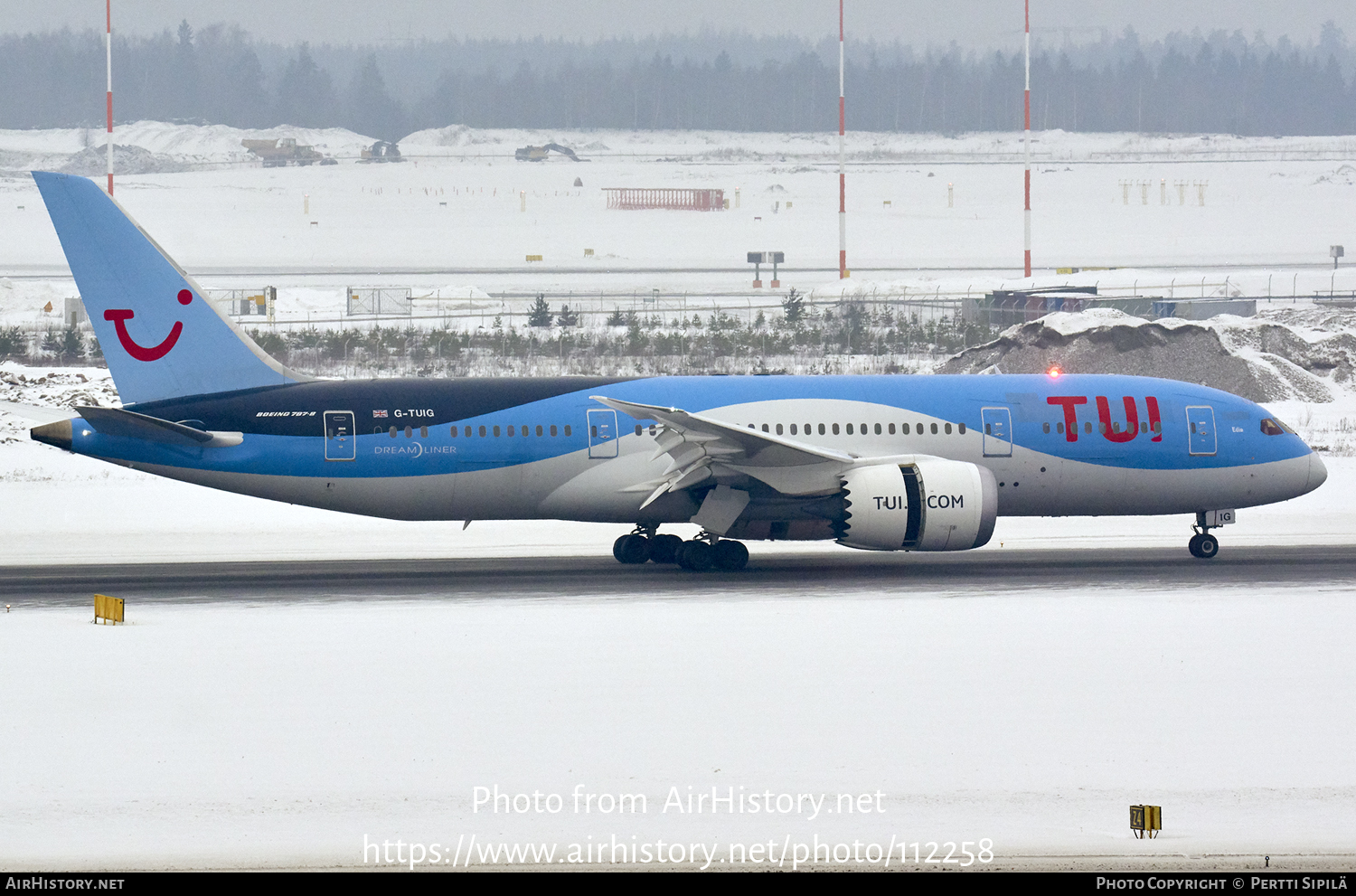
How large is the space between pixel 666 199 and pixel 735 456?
379 feet

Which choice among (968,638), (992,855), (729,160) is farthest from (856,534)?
(729,160)

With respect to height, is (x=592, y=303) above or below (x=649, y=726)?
above

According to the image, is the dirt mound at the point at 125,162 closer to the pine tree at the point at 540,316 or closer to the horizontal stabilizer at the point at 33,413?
the pine tree at the point at 540,316

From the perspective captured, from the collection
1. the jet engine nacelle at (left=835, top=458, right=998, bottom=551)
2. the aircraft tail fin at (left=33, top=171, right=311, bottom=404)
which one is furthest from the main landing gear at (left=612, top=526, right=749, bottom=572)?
the aircraft tail fin at (left=33, top=171, right=311, bottom=404)

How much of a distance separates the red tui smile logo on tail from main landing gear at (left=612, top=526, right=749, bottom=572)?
8645 mm

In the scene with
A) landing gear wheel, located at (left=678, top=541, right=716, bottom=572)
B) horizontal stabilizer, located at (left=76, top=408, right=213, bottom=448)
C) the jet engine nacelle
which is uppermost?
horizontal stabilizer, located at (left=76, top=408, right=213, bottom=448)

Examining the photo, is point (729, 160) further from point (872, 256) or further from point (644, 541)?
point (644, 541)

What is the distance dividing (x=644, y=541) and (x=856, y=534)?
4162 millimetres

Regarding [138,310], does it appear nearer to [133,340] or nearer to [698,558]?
[133,340]

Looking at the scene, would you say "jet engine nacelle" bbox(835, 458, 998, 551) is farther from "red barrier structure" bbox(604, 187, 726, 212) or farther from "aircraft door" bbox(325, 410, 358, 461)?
"red barrier structure" bbox(604, 187, 726, 212)

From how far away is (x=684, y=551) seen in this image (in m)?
28.4

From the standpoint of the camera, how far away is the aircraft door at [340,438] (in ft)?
93.1

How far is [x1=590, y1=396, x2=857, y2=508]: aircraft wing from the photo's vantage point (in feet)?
88.6

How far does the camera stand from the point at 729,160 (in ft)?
571
